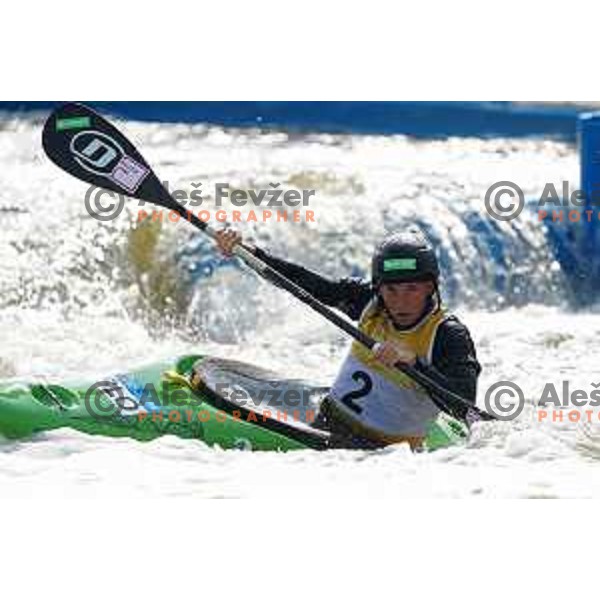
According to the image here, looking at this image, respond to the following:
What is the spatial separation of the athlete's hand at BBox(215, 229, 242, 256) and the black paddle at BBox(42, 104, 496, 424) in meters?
0.01

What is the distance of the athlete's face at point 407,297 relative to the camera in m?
2.57

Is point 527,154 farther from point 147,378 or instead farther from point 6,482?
point 6,482

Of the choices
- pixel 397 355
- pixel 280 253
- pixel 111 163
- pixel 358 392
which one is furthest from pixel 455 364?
pixel 280 253

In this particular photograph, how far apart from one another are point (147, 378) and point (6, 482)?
501 mm

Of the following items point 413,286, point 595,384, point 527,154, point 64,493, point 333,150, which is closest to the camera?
point 64,493

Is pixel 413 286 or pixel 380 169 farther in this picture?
pixel 380 169

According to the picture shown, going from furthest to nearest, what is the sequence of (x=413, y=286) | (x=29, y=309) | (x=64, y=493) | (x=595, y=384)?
(x=29, y=309), (x=595, y=384), (x=413, y=286), (x=64, y=493)

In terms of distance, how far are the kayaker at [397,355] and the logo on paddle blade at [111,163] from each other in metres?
0.25

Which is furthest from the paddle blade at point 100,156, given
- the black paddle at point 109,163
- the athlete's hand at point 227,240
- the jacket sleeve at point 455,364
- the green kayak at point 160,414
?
the jacket sleeve at point 455,364

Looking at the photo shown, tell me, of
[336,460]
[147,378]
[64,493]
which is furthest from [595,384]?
[64,493]

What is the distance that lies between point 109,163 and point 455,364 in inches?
32.9

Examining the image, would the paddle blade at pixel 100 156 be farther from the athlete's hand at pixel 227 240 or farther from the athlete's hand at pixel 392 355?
the athlete's hand at pixel 392 355

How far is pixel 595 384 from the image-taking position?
9.21ft

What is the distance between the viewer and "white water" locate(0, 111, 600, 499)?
3225 mm
